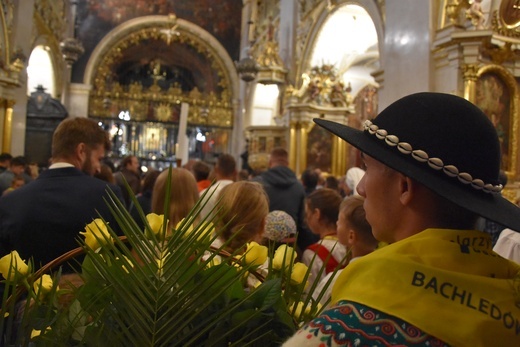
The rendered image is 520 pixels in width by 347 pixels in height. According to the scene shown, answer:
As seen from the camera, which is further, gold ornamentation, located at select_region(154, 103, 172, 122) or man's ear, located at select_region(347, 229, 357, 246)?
gold ornamentation, located at select_region(154, 103, 172, 122)

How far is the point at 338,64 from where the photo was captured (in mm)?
15422

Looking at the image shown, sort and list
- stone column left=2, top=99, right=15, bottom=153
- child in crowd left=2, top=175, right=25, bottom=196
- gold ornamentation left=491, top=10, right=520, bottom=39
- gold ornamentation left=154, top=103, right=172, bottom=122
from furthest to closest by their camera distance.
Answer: gold ornamentation left=154, top=103, right=172, bottom=122 → stone column left=2, top=99, right=15, bottom=153 → gold ornamentation left=491, top=10, right=520, bottom=39 → child in crowd left=2, top=175, right=25, bottom=196

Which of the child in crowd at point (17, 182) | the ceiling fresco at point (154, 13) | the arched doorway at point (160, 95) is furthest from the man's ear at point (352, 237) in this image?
the ceiling fresco at point (154, 13)

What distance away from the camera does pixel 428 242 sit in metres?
1.02

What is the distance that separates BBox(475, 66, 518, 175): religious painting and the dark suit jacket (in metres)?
7.07

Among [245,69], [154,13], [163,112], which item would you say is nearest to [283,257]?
[245,69]

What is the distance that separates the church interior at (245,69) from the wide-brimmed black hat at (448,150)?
4.73 metres

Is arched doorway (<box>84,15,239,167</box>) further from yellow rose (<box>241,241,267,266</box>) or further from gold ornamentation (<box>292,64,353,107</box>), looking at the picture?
yellow rose (<box>241,241,267,266</box>)

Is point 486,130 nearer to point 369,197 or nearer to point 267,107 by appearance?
point 369,197

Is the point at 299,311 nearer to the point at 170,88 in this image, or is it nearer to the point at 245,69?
the point at 245,69

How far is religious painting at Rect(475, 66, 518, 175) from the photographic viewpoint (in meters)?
8.30

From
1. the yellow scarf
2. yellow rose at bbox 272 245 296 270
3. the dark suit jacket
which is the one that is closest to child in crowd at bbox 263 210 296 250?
the dark suit jacket

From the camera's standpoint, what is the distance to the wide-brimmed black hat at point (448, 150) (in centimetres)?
109

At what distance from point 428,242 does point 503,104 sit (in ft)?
27.0
